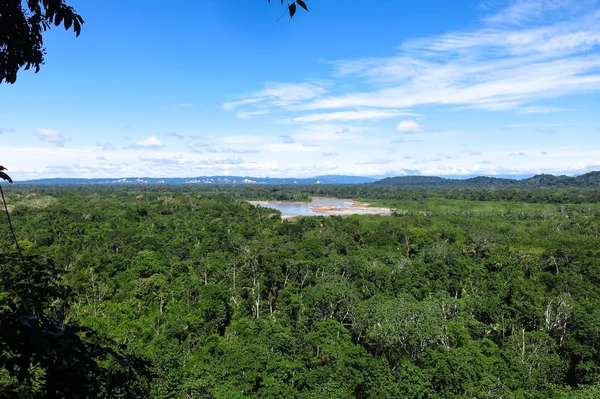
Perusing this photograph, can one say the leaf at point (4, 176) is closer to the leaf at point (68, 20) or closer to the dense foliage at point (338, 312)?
the leaf at point (68, 20)

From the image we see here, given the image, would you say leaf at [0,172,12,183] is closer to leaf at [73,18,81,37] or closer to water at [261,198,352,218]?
leaf at [73,18,81,37]

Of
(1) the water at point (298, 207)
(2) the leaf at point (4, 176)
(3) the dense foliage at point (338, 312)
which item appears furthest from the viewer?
(1) the water at point (298, 207)

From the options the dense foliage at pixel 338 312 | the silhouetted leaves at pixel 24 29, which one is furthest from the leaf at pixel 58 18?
the dense foliage at pixel 338 312

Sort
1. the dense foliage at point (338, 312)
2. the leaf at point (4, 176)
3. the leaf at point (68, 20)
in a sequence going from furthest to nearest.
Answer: the dense foliage at point (338, 312) < the leaf at point (68, 20) < the leaf at point (4, 176)

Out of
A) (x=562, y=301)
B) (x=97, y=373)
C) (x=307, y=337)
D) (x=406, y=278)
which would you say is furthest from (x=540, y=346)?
(x=97, y=373)

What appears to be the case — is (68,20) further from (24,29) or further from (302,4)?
(302,4)

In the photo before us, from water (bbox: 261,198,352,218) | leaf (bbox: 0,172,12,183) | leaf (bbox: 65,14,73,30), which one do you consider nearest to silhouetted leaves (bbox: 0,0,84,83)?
leaf (bbox: 65,14,73,30)

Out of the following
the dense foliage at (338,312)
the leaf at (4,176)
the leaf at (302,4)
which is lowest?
the dense foliage at (338,312)

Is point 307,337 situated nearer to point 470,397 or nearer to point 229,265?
point 470,397

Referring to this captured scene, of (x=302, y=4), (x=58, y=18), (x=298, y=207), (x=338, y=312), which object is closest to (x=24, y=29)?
(x=58, y=18)
